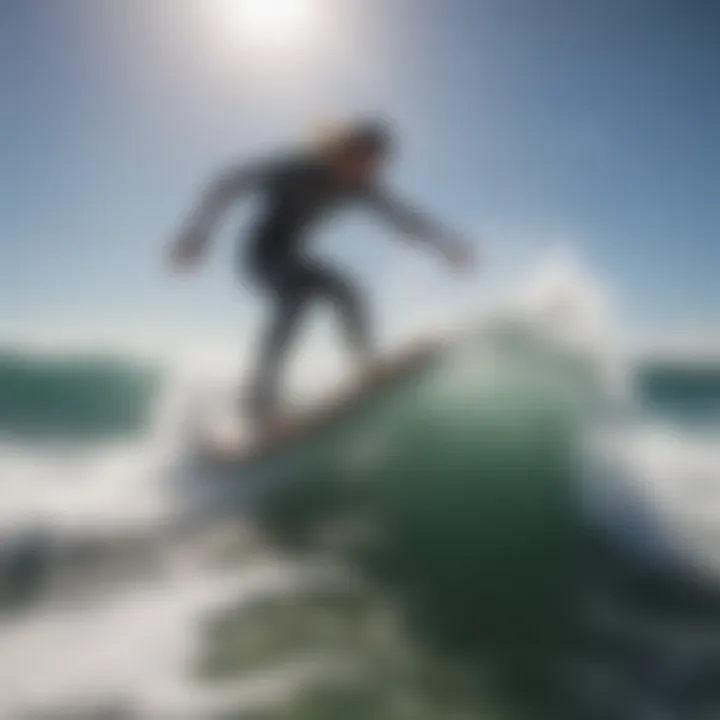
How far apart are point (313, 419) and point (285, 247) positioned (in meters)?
0.32

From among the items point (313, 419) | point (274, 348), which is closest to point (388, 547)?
point (313, 419)

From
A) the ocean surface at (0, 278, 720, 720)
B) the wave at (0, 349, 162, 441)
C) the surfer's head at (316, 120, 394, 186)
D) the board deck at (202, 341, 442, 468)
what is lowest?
the ocean surface at (0, 278, 720, 720)

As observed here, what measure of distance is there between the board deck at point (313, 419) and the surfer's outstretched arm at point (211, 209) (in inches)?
13.4

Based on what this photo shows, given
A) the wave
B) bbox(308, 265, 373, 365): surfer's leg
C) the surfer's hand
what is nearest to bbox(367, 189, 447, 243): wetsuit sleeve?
bbox(308, 265, 373, 365): surfer's leg

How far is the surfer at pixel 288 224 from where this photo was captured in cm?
152

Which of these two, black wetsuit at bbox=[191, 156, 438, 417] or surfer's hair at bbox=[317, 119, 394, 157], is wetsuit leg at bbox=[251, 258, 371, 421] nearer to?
black wetsuit at bbox=[191, 156, 438, 417]

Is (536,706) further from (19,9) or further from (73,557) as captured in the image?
(19,9)

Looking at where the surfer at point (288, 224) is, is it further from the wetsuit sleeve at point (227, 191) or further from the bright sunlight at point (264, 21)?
the bright sunlight at point (264, 21)

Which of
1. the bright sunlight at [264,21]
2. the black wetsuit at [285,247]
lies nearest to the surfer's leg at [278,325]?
the black wetsuit at [285,247]

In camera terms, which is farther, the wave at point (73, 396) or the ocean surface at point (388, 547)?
the wave at point (73, 396)

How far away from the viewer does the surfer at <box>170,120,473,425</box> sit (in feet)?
5.00

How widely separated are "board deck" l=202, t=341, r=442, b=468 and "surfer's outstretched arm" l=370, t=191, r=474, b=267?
0.18m

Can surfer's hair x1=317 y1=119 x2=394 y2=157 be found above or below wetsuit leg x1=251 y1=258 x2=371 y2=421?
above

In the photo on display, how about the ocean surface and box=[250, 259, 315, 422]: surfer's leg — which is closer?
the ocean surface
